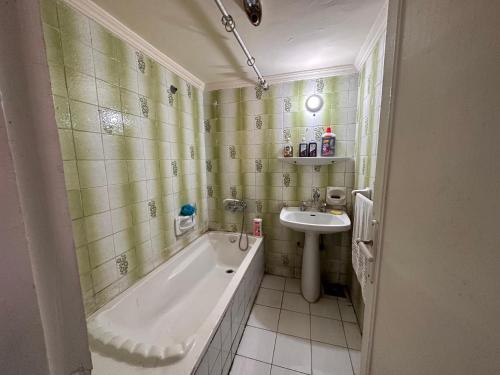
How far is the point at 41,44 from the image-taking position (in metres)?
0.22

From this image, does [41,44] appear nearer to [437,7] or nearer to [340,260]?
[437,7]

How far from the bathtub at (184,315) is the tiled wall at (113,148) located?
13cm

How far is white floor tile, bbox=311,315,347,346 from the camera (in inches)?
55.8

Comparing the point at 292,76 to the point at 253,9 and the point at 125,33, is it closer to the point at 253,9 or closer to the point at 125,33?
the point at 253,9

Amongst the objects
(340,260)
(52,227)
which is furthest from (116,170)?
(340,260)

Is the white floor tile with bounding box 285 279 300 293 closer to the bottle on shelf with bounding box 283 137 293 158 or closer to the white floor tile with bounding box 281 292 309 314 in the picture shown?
the white floor tile with bounding box 281 292 309 314

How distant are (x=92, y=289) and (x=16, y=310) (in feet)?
3.96

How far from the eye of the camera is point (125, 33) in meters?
1.23

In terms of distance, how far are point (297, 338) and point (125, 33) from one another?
2400mm

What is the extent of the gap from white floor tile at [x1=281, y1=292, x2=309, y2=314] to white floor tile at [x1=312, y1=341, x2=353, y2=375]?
1.04 ft

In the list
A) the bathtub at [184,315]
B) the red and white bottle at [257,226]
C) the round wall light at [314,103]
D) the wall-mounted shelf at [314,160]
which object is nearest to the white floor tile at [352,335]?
the bathtub at [184,315]

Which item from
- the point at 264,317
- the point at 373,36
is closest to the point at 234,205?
the point at 264,317

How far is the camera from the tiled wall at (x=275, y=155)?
5.91 feet

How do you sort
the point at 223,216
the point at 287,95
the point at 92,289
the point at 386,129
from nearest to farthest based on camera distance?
the point at 386,129 → the point at 92,289 → the point at 287,95 → the point at 223,216
